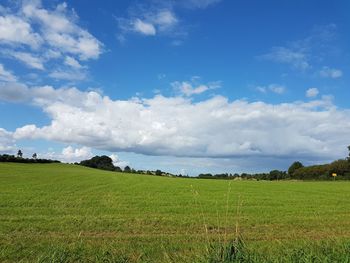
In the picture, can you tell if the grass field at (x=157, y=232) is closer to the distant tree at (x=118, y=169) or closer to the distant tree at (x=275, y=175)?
the distant tree at (x=275, y=175)

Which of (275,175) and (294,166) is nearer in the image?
(275,175)

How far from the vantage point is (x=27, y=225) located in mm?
18562

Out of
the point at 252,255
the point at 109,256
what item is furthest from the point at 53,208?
the point at 252,255

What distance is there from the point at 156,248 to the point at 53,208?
1386 centimetres

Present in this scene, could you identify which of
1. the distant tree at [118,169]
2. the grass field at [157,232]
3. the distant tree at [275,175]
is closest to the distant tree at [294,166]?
the distant tree at [275,175]

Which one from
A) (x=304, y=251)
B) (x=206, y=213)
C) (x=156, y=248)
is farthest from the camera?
(x=206, y=213)

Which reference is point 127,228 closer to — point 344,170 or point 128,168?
point 344,170

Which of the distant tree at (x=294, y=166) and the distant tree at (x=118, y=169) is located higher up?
the distant tree at (x=294, y=166)

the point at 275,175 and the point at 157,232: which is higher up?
the point at 275,175

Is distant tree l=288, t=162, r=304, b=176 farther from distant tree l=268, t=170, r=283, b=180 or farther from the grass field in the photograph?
the grass field

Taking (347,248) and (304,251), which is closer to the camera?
(304,251)

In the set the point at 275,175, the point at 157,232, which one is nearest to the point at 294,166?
the point at 275,175

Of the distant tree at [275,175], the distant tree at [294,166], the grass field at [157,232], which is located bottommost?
the grass field at [157,232]

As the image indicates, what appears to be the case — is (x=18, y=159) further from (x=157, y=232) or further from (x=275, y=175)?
(x=157, y=232)
